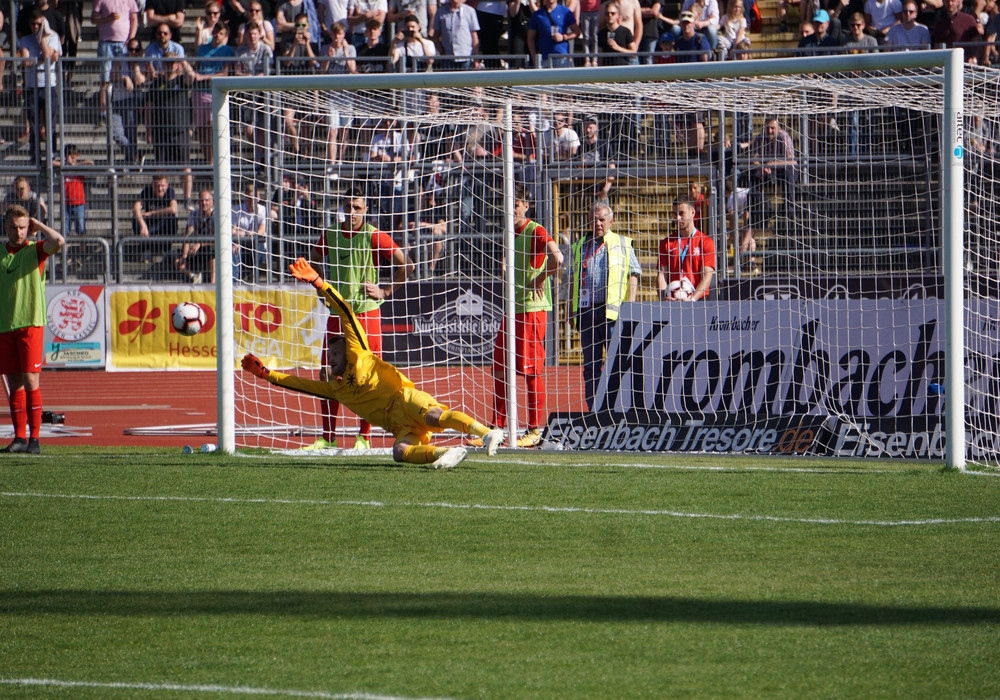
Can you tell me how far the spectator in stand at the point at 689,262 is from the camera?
1225cm

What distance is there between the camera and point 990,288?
1095 cm

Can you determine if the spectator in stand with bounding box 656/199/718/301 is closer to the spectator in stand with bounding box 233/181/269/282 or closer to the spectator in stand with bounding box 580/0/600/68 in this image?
the spectator in stand with bounding box 233/181/269/282

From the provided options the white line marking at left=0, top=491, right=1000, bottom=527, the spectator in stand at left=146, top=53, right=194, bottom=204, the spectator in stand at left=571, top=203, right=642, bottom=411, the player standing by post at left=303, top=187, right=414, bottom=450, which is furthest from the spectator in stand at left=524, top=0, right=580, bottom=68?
the white line marking at left=0, top=491, right=1000, bottom=527

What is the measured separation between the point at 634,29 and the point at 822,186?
6.20 m

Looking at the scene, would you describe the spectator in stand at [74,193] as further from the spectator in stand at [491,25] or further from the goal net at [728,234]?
the spectator in stand at [491,25]

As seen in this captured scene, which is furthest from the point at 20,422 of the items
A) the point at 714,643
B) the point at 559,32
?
the point at 559,32

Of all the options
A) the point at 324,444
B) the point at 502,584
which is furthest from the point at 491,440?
the point at 502,584

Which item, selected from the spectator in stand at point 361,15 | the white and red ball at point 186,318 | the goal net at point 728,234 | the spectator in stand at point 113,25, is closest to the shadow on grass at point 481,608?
the goal net at point 728,234

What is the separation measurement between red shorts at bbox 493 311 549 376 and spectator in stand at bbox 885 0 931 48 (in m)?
10.1

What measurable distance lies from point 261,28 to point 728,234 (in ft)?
31.8

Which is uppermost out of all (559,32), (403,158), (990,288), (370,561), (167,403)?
(559,32)

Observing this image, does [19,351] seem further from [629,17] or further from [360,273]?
[629,17]

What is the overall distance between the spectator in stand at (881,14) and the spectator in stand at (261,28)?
30.4 feet

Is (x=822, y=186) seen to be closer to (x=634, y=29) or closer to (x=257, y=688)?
(x=634, y=29)
